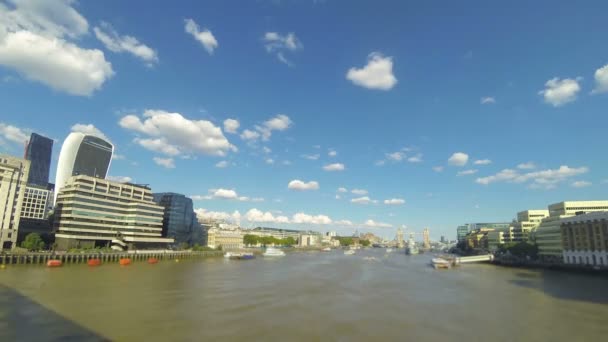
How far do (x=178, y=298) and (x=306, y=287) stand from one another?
68.9ft

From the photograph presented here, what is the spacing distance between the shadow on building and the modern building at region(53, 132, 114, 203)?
546 ft

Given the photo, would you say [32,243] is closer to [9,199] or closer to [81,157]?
[9,199]

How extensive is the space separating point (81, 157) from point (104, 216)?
3418 inches

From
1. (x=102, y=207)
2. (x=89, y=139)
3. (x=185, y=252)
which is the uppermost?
(x=89, y=139)

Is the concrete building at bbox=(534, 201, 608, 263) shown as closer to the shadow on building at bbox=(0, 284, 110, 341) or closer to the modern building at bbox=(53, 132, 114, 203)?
the shadow on building at bbox=(0, 284, 110, 341)

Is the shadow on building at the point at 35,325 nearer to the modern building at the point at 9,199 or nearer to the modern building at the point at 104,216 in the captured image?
the modern building at the point at 9,199

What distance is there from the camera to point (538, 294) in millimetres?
48094

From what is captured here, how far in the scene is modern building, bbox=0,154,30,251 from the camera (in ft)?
283

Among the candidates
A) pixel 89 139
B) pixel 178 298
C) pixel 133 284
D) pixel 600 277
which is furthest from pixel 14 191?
pixel 600 277

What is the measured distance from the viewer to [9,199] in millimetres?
88125

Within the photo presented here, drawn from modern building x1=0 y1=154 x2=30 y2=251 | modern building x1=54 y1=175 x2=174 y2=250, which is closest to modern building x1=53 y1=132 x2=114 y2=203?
modern building x1=54 y1=175 x2=174 y2=250

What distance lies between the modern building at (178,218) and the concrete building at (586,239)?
15411 cm

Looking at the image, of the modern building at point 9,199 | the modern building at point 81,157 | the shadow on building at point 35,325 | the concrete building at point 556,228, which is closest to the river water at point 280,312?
the shadow on building at point 35,325

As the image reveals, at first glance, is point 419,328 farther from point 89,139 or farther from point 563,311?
point 89,139
